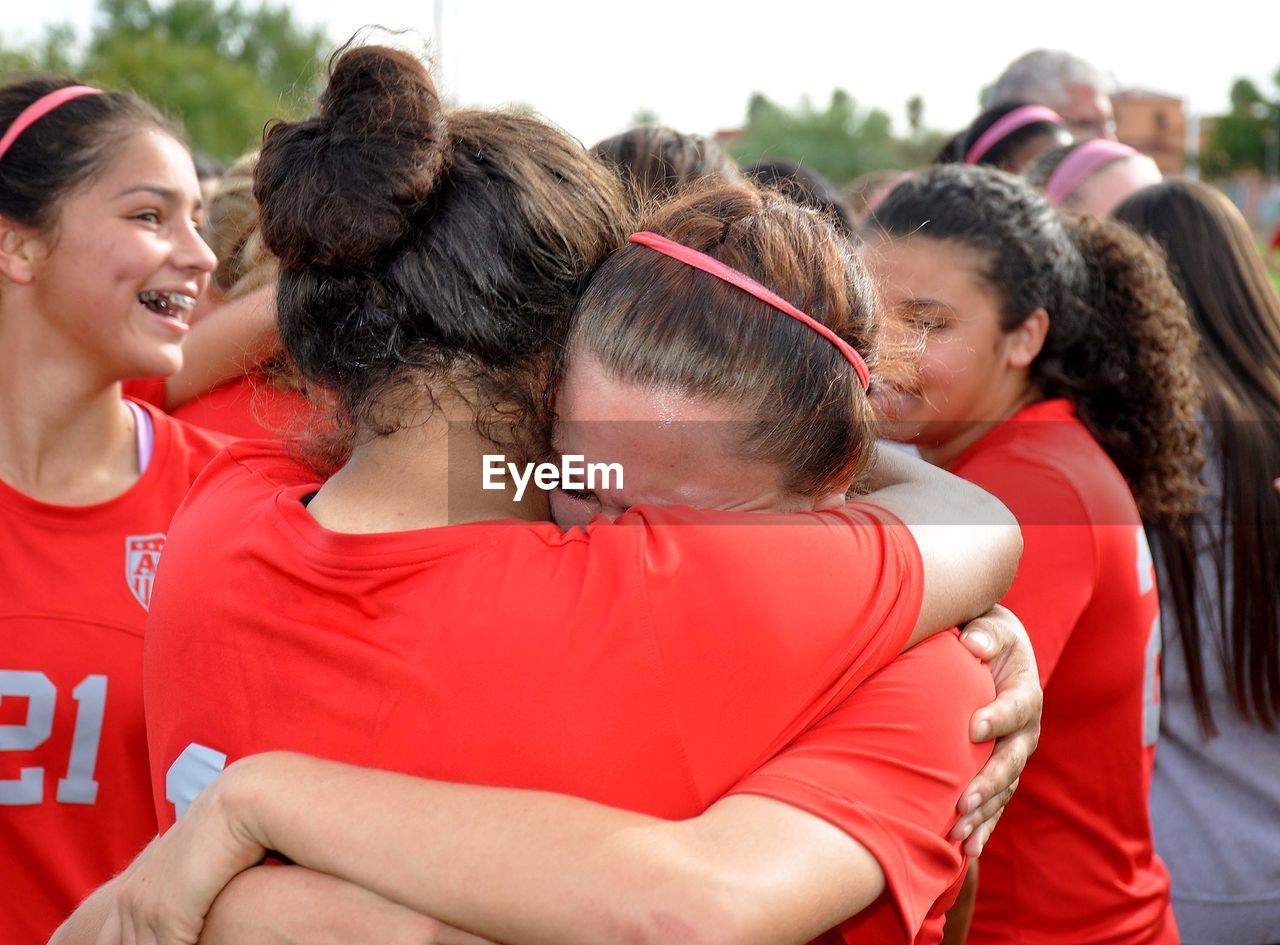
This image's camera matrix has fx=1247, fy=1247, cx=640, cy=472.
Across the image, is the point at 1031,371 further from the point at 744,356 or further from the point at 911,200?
the point at 744,356

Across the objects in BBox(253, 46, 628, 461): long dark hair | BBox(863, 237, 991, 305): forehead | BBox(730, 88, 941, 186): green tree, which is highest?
BBox(253, 46, 628, 461): long dark hair

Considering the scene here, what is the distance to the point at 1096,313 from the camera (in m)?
2.81

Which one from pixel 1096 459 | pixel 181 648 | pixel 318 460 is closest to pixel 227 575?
pixel 181 648

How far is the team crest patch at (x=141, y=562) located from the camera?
2.52 m

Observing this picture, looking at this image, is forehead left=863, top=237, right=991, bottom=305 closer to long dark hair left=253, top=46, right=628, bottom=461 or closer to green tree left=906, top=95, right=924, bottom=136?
long dark hair left=253, top=46, right=628, bottom=461

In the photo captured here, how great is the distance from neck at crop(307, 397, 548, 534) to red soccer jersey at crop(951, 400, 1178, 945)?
1.20m

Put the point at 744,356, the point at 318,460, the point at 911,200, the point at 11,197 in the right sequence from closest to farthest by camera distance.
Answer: the point at 744,356 < the point at 318,460 < the point at 11,197 < the point at 911,200

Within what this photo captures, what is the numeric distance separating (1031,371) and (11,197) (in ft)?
7.39

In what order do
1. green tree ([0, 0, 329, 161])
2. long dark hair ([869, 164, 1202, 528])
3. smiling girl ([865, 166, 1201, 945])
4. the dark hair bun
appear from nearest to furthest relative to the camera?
1. the dark hair bun
2. smiling girl ([865, 166, 1201, 945])
3. long dark hair ([869, 164, 1202, 528])
4. green tree ([0, 0, 329, 161])

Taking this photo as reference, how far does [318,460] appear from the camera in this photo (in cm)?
158

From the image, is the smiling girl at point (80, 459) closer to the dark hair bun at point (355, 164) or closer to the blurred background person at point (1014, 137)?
the dark hair bun at point (355, 164)

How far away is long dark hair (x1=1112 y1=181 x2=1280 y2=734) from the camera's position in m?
2.69

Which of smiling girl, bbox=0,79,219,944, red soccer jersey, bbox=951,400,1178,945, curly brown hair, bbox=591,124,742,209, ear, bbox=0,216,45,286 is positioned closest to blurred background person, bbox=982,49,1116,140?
curly brown hair, bbox=591,124,742,209

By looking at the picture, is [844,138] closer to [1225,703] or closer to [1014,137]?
[1014,137]
